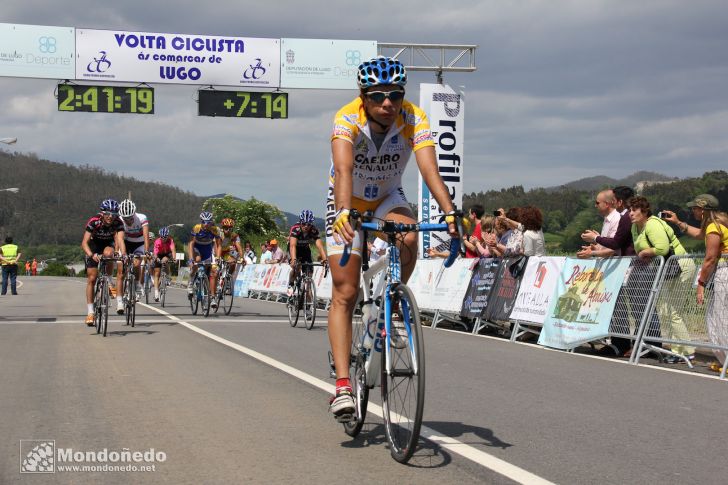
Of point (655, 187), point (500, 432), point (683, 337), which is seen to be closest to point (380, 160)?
point (500, 432)

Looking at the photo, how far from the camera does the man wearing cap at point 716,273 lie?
381 inches

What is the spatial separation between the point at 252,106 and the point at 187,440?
812 inches

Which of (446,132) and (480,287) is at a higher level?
(446,132)

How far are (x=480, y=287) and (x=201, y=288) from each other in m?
6.55

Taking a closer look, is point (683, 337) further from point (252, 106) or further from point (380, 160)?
point (252, 106)

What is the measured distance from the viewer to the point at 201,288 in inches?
738

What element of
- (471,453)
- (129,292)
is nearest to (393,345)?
(471,453)

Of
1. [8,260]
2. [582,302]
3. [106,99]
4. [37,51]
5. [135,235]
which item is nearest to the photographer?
[582,302]

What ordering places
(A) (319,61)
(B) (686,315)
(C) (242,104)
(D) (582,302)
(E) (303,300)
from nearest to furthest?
(B) (686,315) < (D) (582,302) < (E) (303,300) < (C) (242,104) < (A) (319,61)

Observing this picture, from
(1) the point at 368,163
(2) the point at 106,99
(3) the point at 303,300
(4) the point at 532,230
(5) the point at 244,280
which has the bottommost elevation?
(5) the point at 244,280

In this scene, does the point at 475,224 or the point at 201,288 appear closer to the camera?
the point at 475,224

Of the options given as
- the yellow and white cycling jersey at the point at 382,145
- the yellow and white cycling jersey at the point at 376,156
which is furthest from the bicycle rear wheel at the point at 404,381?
the yellow and white cycling jersey at the point at 382,145

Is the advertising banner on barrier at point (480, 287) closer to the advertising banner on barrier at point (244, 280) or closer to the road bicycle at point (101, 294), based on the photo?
the road bicycle at point (101, 294)

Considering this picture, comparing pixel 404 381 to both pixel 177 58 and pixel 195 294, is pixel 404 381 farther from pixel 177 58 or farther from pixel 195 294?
pixel 177 58
